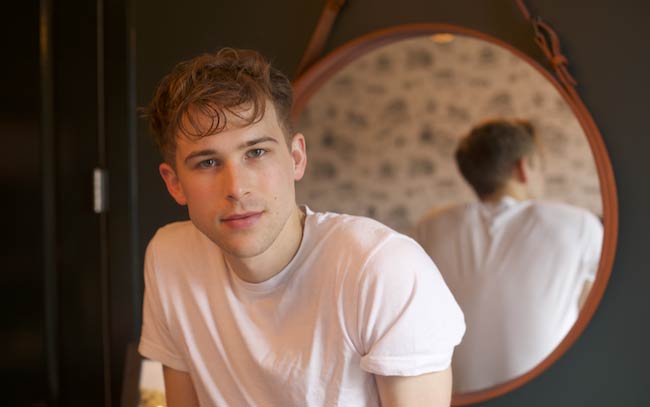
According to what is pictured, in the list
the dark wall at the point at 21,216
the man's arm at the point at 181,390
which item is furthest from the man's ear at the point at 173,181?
the dark wall at the point at 21,216

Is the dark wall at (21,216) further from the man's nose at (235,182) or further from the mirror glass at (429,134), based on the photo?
the man's nose at (235,182)

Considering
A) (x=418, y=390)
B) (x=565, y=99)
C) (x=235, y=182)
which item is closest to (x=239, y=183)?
(x=235, y=182)

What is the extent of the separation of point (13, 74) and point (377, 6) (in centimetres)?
116

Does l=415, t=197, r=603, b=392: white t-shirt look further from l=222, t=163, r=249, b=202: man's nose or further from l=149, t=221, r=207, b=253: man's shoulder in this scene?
l=222, t=163, r=249, b=202: man's nose

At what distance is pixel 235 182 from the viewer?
4.38ft

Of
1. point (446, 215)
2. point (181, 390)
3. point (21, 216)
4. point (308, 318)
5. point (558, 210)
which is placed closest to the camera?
point (308, 318)

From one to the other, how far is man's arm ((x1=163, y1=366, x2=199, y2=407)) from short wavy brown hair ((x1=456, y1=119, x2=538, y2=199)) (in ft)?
2.55

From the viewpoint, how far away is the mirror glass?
1.71 meters

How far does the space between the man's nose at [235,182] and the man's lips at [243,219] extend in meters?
0.03

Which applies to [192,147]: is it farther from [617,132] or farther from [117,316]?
[117,316]

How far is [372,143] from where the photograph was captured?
1.92 metres

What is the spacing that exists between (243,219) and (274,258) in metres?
0.12

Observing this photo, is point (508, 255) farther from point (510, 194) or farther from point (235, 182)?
point (235, 182)

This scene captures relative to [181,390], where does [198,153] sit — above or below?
above
